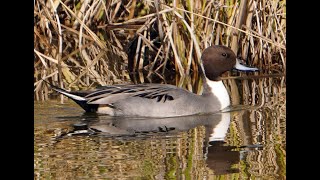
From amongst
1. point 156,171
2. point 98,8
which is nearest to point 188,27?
point 98,8

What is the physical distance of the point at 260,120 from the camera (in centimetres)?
612

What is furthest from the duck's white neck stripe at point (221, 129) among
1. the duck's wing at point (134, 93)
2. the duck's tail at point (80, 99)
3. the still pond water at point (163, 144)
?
the duck's tail at point (80, 99)

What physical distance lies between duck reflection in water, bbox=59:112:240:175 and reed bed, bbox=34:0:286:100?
123 cm

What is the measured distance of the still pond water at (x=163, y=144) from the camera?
170 inches

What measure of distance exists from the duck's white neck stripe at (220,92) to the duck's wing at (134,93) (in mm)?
417

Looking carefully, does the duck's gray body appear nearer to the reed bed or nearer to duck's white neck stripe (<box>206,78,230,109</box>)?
duck's white neck stripe (<box>206,78,230,109</box>)

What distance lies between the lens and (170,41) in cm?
780

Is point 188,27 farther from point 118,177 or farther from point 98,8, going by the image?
point 118,177

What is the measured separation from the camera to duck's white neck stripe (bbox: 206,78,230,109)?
6746 mm
